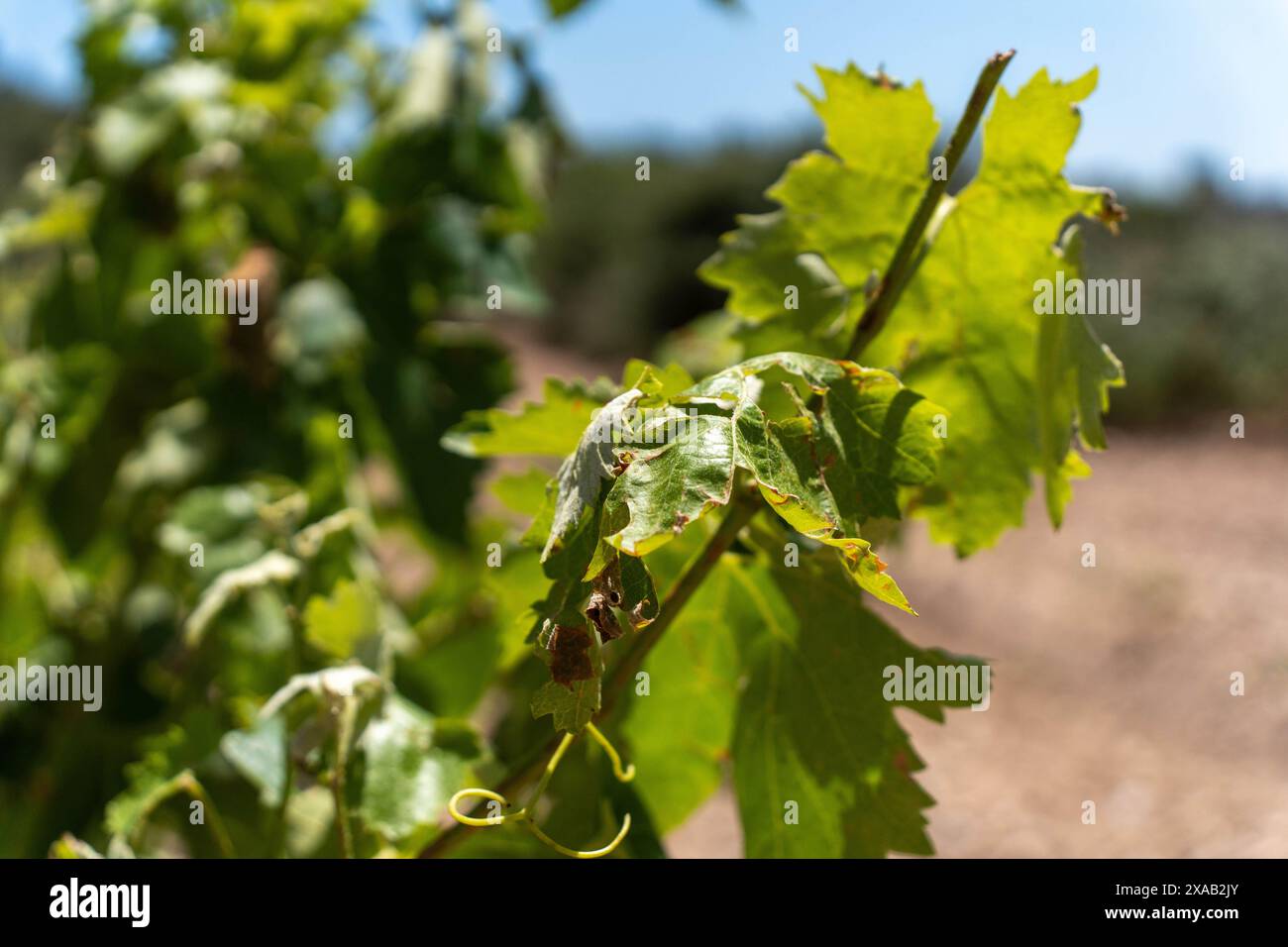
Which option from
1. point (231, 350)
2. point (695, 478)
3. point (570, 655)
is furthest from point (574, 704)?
point (231, 350)

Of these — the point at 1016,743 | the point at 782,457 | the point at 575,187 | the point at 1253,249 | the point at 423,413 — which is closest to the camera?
the point at 782,457

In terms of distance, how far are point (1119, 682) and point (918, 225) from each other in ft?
18.7

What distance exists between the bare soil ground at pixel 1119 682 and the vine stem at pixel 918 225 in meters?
2.83

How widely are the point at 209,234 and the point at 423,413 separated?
1.77 ft

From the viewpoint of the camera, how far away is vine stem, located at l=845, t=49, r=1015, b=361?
0.77 metres

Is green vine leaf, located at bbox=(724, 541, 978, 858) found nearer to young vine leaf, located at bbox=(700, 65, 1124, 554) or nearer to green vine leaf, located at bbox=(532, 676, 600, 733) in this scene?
young vine leaf, located at bbox=(700, 65, 1124, 554)

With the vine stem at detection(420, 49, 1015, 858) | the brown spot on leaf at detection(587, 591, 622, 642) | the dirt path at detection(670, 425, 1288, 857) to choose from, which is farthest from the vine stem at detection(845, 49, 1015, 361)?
the dirt path at detection(670, 425, 1288, 857)

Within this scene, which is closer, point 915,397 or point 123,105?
point 915,397

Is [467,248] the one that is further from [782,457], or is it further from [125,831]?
[782,457]

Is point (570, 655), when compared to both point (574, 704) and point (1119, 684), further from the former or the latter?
point (1119, 684)

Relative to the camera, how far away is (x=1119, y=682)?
592 cm
